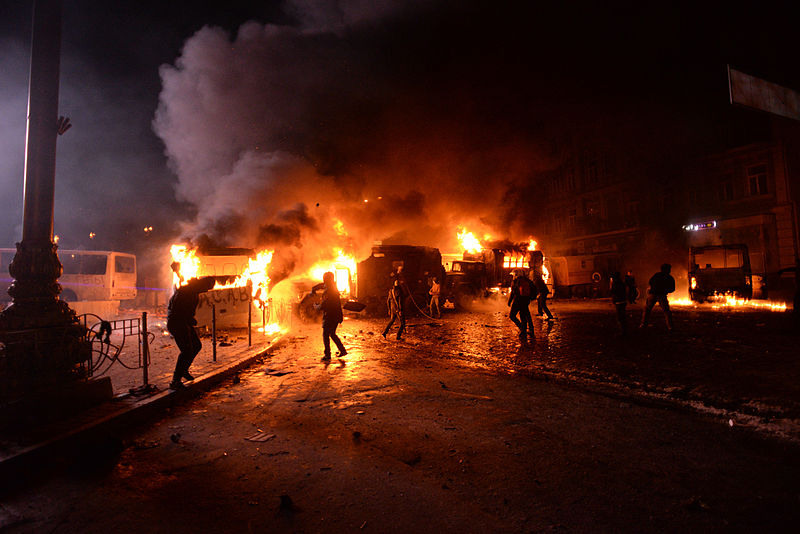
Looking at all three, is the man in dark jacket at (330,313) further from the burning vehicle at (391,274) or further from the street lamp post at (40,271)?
the burning vehicle at (391,274)

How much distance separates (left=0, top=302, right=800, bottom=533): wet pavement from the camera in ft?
7.96

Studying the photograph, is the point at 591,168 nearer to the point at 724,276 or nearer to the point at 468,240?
the point at 468,240

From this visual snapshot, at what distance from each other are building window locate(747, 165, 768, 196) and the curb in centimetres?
3132

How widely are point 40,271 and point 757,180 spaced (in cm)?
3304

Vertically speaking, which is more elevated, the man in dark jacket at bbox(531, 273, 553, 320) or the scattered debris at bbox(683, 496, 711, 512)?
the man in dark jacket at bbox(531, 273, 553, 320)

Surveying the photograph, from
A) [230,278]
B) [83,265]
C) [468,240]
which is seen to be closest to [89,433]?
[230,278]

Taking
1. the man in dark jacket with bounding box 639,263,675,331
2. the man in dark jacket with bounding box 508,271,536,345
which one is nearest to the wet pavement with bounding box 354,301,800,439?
the man in dark jacket with bounding box 508,271,536,345

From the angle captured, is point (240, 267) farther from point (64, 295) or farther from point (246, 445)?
point (246, 445)

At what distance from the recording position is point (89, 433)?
369 centimetres

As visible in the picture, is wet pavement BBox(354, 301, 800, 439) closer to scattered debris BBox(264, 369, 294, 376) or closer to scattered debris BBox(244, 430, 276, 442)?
scattered debris BBox(264, 369, 294, 376)

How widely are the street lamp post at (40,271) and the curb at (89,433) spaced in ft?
2.32

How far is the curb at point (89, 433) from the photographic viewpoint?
3.05 meters

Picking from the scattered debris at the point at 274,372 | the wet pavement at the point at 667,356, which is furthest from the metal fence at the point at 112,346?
the wet pavement at the point at 667,356

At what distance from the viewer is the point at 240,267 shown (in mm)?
13531
